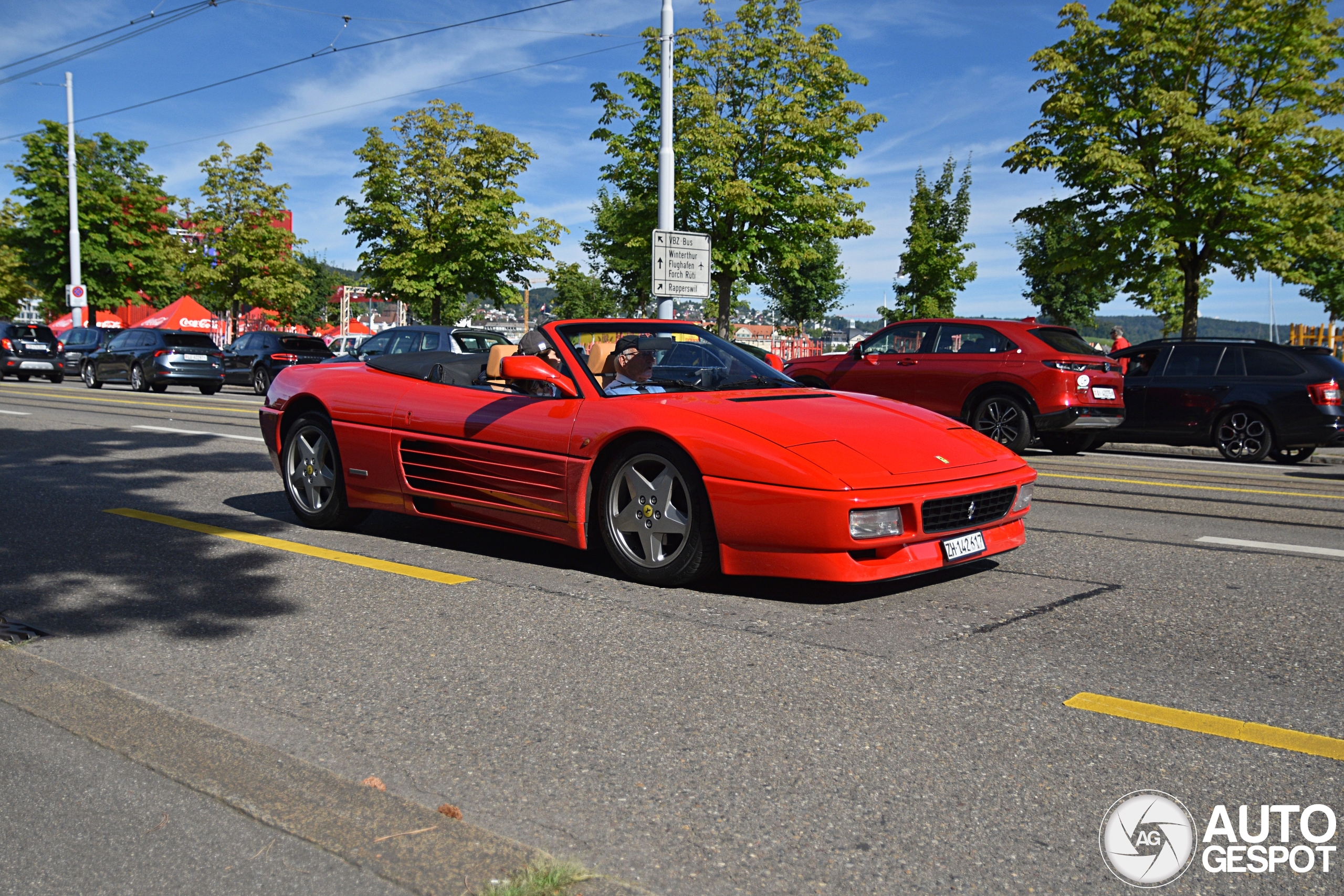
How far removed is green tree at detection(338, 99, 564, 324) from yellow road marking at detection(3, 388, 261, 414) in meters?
9.66

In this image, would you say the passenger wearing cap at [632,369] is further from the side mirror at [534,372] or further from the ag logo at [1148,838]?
the ag logo at [1148,838]

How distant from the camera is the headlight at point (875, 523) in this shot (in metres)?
4.40

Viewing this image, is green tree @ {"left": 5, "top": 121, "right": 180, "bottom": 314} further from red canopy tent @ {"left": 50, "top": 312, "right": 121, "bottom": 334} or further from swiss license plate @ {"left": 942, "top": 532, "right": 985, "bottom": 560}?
swiss license plate @ {"left": 942, "top": 532, "right": 985, "bottom": 560}

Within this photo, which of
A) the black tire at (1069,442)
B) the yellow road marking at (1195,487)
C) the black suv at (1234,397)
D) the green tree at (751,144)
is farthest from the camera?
the green tree at (751,144)

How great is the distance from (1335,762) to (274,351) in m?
27.8

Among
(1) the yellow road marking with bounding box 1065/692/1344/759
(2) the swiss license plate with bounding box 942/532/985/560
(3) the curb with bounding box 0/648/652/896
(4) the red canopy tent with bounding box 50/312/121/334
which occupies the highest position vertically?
(4) the red canopy tent with bounding box 50/312/121/334

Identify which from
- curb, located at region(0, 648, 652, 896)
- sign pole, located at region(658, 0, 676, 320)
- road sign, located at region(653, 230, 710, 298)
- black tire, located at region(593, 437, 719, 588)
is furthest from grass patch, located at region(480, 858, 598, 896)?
sign pole, located at region(658, 0, 676, 320)

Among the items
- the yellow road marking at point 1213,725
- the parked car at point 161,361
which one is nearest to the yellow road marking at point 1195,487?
the yellow road marking at point 1213,725

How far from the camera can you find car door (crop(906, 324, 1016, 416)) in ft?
42.5

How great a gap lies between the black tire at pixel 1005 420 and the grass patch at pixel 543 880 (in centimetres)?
1109

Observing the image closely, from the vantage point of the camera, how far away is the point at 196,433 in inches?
508

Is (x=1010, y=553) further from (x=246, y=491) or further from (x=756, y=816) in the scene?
(x=246, y=491)

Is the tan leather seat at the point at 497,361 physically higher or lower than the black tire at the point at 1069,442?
higher

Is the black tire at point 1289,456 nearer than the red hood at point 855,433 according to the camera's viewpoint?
No
